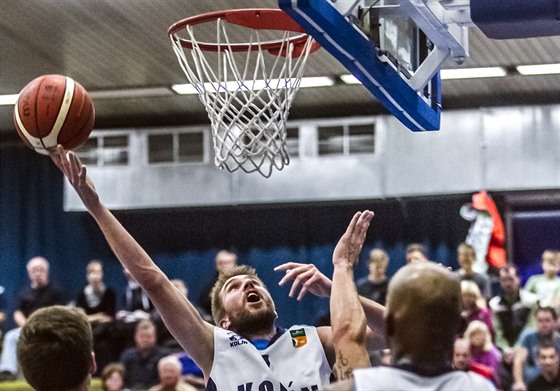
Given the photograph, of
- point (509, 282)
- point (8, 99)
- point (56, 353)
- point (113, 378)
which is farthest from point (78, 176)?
point (8, 99)

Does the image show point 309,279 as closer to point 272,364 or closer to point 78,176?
point 272,364

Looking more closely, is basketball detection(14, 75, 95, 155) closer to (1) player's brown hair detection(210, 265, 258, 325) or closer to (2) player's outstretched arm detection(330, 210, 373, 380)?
(1) player's brown hair detection(210, 265, 258, 325)

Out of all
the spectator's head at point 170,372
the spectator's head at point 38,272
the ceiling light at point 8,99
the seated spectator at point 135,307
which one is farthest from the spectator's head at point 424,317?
the ceiling light at point 8,99

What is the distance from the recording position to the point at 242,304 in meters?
3.99

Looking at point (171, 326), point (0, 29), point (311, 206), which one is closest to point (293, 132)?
point (311, 206)

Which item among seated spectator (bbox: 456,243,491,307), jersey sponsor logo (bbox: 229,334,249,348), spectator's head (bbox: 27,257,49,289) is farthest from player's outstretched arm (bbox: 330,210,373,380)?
spectator's head (bbox: 27,257,49,289)

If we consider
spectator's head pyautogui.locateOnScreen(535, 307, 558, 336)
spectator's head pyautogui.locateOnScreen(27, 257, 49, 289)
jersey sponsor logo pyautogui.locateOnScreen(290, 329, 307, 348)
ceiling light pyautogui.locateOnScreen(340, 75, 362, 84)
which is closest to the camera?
jersey sponsor logo pyautogui.locateOnScreen(290, 329, 307, 348)

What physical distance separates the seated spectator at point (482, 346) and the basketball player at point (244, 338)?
6224 mm

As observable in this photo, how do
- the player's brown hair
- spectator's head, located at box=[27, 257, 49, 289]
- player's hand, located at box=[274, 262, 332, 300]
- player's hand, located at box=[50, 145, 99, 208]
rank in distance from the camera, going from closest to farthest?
player's hand, located at box=[50, 145, 99, 208]
player's hand, located at box=[274, 262, 332, 300]
the player's brown hair
spectator's head, located at box=[27, 257, 49, 289]

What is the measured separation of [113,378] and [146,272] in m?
6.92

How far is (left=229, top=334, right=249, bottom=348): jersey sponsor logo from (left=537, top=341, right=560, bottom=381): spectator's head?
20.7ft

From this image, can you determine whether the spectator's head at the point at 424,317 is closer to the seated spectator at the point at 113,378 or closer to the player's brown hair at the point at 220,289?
the player's brown hair at the point at 220,289

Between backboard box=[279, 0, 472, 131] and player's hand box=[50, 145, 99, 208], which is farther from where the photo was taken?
backboard box=[279, 0, 472, 131]

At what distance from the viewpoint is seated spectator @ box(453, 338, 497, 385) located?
951 centimetres
